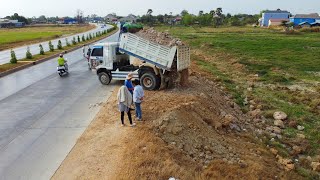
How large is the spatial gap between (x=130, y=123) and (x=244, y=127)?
453 centimetres

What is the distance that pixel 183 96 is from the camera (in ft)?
48.1

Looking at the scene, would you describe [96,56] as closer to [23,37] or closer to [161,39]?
[161,39]

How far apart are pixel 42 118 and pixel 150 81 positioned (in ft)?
16.9

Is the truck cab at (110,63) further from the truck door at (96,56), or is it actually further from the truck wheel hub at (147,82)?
the truck wheel hub at (147,82)

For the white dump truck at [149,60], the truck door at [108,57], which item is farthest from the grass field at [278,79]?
the truck door at [108,57]

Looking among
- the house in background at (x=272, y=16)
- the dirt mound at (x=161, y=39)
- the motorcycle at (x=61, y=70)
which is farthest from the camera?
the house in background at (x=272, y=16)

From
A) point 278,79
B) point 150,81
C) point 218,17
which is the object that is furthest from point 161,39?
point 218,17

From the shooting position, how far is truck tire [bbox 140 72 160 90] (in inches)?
631

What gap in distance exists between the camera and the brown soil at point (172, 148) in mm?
Result: 8508

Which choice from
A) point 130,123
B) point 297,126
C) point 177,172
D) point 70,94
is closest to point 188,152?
point 177,172

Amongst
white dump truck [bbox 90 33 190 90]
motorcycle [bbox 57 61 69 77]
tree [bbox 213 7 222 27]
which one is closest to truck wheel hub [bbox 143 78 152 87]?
white dump truck [bbox 90 33 190 90]

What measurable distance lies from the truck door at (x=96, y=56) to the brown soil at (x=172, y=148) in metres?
5.41

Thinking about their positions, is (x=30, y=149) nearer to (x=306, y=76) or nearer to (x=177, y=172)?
(x=177, y=172)

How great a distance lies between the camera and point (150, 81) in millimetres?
16156
